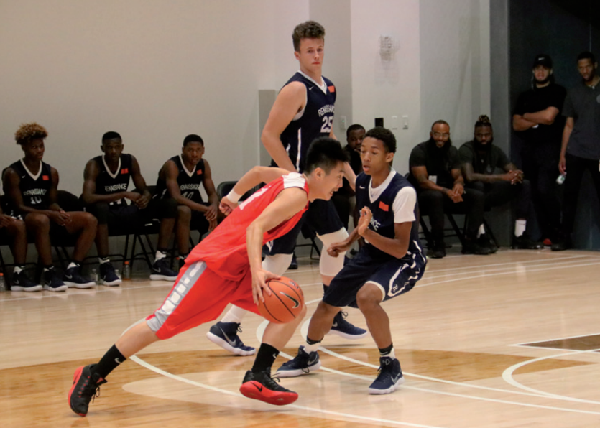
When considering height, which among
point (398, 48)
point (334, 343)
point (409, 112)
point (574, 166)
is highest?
point (398, 48)

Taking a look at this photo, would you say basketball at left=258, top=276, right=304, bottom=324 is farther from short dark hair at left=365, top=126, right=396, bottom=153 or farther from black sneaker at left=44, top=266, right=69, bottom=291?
black sneaker at left=44, top=266, right=69, bottom=291

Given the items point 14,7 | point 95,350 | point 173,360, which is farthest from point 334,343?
point 14,7

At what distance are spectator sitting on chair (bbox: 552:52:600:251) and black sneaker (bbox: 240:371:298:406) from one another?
744cm

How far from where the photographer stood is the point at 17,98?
30.9 ft

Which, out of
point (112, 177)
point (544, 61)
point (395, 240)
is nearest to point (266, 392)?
point (395, 240)

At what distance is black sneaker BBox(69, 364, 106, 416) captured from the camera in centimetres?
375

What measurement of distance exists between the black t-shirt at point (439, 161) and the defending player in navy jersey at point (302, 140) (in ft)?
17.2

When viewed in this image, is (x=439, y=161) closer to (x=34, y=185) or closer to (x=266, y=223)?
(x=34, y=185)

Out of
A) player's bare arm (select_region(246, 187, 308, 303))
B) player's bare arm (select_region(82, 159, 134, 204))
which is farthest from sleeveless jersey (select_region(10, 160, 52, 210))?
player's bare arm (select_region(246, 187, 308, 303))

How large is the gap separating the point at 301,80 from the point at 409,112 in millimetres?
6071

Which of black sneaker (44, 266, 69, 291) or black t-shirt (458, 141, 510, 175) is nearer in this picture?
black sneaker (44, 266, 69, 291)

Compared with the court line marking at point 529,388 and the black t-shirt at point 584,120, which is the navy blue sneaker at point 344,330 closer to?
the court line marking at point 529,388

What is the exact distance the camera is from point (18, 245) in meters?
8.15

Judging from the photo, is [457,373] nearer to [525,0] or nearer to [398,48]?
[398,48]
